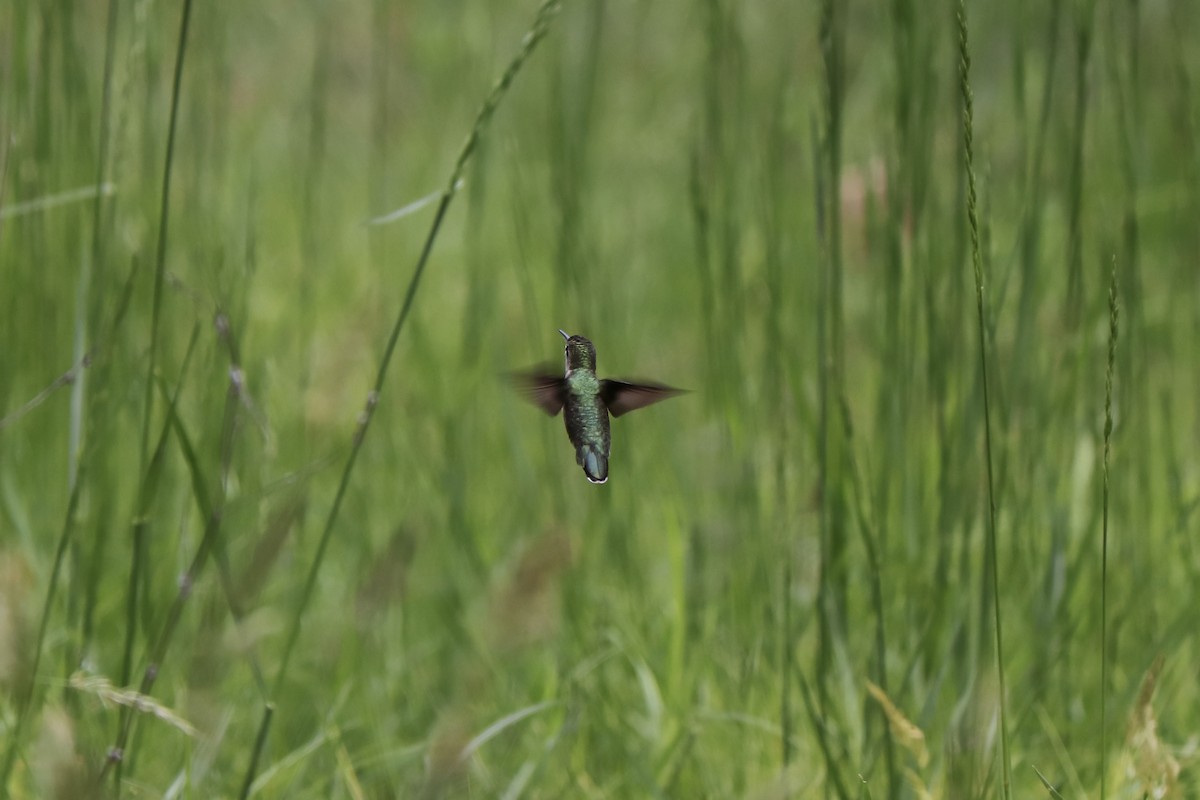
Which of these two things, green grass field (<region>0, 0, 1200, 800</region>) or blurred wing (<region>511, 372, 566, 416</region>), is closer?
blurred wing (<region>511, 372, 566, 416</region>)

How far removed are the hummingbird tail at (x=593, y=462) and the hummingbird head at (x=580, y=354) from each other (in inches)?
2.4

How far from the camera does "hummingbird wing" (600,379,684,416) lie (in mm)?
698

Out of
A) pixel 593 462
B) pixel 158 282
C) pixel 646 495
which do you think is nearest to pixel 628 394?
pixel 593 462

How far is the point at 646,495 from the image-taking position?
72.2 inches

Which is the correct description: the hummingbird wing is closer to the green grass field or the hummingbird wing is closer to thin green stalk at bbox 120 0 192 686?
the green grass field

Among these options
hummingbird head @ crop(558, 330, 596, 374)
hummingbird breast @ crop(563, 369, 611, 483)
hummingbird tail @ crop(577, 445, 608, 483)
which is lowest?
hummingbird tail @ crop(577, 445, 608, 483)

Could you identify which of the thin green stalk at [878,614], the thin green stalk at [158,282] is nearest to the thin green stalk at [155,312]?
the thin green stalk at [158,282]

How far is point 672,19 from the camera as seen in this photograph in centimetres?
422

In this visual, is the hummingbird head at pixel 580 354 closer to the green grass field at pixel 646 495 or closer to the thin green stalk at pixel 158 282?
the green grass field at pixel 646 495

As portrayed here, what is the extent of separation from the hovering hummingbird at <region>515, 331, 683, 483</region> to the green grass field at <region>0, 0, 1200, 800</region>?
36mm

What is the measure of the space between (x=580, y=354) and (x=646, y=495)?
3.36ft

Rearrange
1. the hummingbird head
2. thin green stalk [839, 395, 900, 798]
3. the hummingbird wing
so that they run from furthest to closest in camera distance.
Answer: thin green stalk [839, 395, 900, 798] → the hummingbird head → the hummingbird wing

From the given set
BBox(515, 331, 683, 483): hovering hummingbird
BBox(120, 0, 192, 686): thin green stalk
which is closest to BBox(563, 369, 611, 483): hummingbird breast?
BBox(515, 331, 683, 483): hovering hummingbird

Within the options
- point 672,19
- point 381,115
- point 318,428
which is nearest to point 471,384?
point 318,428
